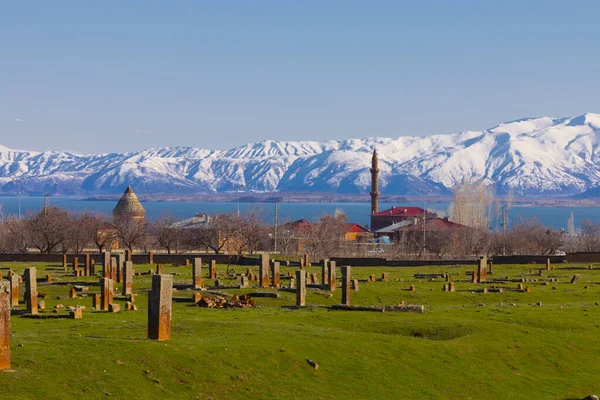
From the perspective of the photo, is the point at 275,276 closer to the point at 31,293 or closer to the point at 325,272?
the point at 325,272

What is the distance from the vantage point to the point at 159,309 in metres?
35.4

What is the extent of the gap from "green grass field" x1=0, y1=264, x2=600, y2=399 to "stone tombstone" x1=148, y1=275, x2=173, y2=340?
564 mm

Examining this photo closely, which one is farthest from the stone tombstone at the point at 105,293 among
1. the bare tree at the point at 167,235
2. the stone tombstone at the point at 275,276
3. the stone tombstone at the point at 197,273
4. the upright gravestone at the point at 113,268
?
the bare tree at the point at 167,235

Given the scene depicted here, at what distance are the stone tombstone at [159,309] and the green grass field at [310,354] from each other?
0.56 meters

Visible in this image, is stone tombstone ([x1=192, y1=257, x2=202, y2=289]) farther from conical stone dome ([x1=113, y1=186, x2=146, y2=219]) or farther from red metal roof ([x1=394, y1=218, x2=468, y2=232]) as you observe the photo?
conical stone dome ([x1=113, y1=186, x2=146, y2=219])

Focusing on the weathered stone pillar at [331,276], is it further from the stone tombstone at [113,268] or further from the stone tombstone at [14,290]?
the stone tombstone at [14,290]

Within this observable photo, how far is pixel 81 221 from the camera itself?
428 feet

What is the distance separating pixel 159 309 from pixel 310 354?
18.1ft

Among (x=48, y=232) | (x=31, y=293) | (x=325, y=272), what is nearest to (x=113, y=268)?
(x=325, y=272)

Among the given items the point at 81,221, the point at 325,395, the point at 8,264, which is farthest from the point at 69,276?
the point at 81,221

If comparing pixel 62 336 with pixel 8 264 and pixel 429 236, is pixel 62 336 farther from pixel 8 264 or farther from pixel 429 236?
pixel 429 236

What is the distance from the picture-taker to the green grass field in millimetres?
30734

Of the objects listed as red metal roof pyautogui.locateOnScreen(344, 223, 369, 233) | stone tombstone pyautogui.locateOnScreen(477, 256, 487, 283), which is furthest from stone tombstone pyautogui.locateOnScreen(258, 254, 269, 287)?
red metal roof pyautogui.locateOnScreen(344, 223, 369, 233)

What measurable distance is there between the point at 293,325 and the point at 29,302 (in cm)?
1267
